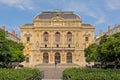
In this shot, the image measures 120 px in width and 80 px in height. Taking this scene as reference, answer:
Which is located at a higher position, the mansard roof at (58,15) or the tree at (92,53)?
the mansard roof at (58,15)

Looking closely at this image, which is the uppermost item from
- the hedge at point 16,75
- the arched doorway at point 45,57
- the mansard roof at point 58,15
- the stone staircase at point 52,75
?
the mansard roof at point 58,15

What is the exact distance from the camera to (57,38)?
116m

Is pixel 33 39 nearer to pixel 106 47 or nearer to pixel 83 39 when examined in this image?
pixel 83 39

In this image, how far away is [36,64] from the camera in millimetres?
110500

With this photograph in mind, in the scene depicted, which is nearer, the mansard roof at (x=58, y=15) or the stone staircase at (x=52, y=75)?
the stone staircase at (x=52, y=75)

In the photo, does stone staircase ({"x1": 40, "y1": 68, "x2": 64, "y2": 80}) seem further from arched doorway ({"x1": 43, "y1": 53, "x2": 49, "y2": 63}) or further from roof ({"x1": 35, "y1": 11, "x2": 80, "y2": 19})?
roof ({"x1": 35, "y1": 11, "x2": 80, "y2": 19})

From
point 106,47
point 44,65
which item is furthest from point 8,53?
point 44,65

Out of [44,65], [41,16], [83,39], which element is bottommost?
[44,65]

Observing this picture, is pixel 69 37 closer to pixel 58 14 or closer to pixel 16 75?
pixel 58 14

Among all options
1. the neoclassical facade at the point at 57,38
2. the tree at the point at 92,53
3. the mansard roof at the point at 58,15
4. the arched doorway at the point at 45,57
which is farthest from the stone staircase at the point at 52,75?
the mansard roof at the point at 58,15

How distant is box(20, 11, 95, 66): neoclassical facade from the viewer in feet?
370

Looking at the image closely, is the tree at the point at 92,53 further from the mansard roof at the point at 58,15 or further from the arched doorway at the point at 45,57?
the mansard roof at the point at 58,15

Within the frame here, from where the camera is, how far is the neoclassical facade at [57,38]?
4437 inches

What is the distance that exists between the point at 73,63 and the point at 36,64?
13.1m
